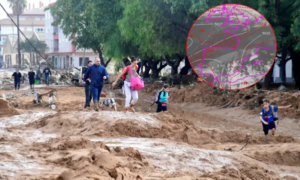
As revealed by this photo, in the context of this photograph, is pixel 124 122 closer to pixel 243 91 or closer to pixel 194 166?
pixel 194 166

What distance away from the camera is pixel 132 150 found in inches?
311

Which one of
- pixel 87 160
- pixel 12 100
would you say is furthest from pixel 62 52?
pixel 87 160

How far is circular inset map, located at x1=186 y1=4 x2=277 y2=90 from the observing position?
17.7 metres

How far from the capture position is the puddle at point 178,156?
26.8ft

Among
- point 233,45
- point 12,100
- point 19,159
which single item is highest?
point 233,45

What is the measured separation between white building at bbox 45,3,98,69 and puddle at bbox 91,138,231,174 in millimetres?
71676

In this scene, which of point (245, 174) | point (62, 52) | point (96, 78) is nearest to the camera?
point (245, 174)

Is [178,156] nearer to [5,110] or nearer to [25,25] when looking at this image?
[5,110]

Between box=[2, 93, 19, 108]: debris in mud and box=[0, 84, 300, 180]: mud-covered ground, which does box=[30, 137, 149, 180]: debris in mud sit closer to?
box=[0, 84, 300, 180]: mud-covered ground

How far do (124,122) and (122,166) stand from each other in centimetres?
447

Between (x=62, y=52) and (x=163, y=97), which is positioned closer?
(x=163, y=97)

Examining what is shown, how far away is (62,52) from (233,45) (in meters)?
73.3

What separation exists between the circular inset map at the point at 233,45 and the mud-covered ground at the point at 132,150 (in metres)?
3.16

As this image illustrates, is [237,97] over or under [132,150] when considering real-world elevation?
under
